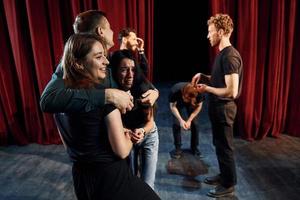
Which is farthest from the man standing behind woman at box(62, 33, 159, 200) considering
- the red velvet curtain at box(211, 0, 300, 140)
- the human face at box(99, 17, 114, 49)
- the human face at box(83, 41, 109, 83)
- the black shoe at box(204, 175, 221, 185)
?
the red velvet curtain at box(211, 0, 300, 140)

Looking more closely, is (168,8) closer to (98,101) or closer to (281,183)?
(281,183)

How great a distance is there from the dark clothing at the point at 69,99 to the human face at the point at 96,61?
0.19 ft

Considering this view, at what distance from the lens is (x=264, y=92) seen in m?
3.88

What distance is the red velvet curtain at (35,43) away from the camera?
11.9 feet

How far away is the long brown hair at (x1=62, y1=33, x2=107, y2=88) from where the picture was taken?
1245 mm

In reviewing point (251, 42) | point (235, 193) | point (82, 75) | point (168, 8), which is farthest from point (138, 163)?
point (168, 8)

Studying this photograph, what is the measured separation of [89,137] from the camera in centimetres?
125

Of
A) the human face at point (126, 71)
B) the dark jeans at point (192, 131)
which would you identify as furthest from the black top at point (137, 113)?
the dark jeans at point (192, 131)

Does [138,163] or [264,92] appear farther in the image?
[264,92]

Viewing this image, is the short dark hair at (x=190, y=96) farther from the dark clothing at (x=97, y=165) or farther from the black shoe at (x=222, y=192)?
the dark clothing at (x=97, y=165)

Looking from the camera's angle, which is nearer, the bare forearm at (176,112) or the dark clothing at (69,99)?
the dark clothing at (69,99)

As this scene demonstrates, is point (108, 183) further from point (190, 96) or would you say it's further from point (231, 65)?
point (190, 96)

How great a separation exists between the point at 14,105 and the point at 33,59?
573 millimetres

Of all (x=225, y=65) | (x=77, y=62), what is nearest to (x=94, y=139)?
(x=77, y=62)
